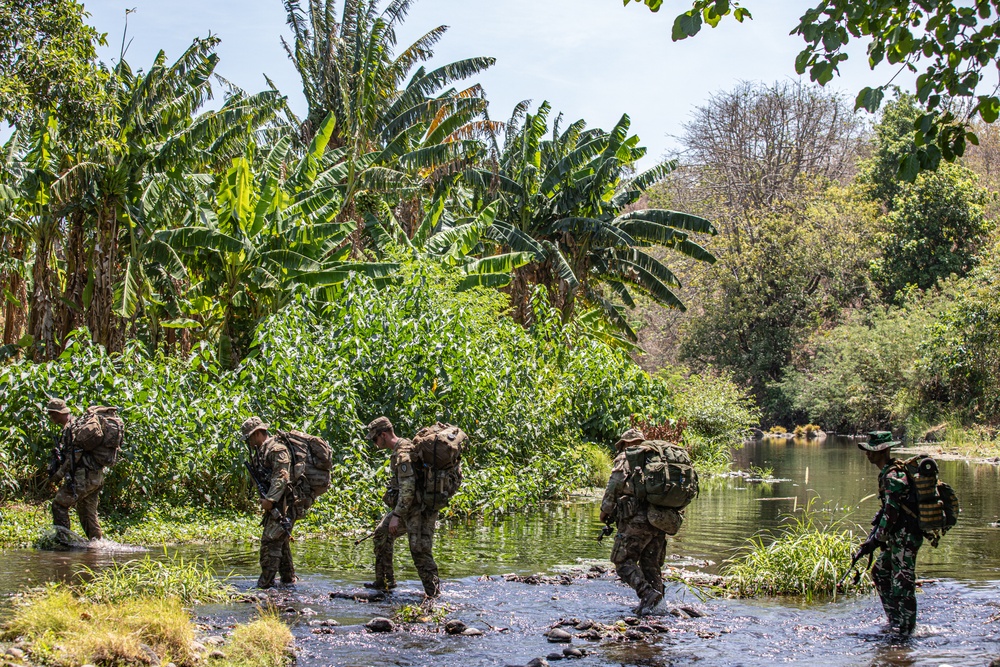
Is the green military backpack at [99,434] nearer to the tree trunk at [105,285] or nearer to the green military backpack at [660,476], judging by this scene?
the tree trunk at [105,285]

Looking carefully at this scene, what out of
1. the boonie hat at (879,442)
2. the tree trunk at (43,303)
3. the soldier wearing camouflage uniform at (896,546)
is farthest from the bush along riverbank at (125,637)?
the tree trunk at (43,303)

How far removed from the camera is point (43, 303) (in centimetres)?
1877

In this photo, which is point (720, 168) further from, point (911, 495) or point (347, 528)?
point (911, 495)

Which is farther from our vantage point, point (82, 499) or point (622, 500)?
point (82, 499)

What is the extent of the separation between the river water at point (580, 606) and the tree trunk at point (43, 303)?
7.27m

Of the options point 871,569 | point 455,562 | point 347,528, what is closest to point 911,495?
point 871,569

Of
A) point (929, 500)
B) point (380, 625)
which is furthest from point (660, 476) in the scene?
point (380, 625)

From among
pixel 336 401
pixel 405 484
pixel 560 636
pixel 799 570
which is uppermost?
Answer: pixel 336 401

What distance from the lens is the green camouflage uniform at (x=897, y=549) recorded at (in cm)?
816

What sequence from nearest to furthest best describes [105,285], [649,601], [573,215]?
1. [649,601]
2. [105,285]
3. [573,215]

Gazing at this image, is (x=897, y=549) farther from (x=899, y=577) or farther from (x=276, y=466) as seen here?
(x=276, y=466)

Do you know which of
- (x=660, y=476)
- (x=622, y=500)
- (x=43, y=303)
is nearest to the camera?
(x=660, y=476)

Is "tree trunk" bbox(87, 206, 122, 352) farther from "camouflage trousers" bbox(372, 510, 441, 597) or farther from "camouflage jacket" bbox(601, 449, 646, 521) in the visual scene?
"camouflage jacket" bbox(601, 449, 646, 521)

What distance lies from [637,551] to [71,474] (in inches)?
263
